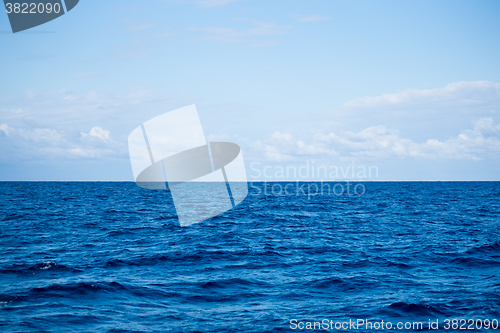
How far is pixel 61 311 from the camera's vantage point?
10102mm

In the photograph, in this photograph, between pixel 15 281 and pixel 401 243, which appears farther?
pixel 401 243

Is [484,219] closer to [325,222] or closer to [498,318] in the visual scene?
[325,222]

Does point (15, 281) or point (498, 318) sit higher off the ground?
point (15, 281)

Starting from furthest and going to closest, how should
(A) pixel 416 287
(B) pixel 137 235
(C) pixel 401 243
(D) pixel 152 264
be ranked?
(B) pixel 137 235 < (C) pixel 401 243 < (D) pixel 152 264 < (A) pixel 416 287

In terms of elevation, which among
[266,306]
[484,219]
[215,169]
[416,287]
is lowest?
[484,219]

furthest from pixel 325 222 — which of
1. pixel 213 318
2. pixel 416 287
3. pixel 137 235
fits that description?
pixel 213 318

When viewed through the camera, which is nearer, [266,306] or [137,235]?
[266,306]

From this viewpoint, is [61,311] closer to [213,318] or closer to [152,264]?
[213,318]

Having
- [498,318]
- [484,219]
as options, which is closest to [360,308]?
[498,318]

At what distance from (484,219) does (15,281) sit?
33.3m

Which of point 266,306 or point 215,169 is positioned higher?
point 215,169

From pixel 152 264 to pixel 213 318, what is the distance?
628 cm

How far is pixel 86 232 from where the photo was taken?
2333cm

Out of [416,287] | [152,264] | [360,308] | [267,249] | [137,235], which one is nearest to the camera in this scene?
[360,308]
